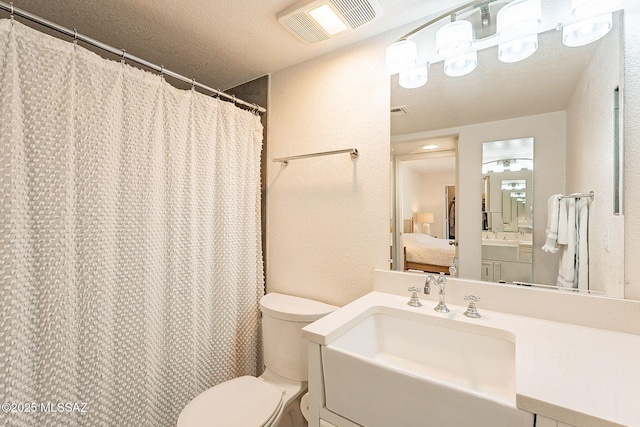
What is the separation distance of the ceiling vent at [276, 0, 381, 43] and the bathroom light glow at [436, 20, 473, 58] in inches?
12.3

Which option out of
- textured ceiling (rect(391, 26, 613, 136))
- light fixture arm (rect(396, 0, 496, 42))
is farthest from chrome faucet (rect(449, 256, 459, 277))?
light fixture arm (rect(396, 0, 496, 42))

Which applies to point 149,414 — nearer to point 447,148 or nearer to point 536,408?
point 536,408

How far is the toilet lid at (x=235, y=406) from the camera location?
3.50 ft

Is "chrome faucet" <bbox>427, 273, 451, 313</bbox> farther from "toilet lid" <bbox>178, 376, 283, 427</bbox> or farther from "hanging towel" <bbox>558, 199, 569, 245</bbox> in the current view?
"toilet lid" <bbox>178, 376, 283, 427</bbox>

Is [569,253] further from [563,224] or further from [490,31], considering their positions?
[490,31]

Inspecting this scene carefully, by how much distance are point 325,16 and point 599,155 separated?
1261 mm

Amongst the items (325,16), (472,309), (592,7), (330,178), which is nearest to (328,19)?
(325,16)

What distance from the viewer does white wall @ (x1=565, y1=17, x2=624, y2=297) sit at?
0.96m

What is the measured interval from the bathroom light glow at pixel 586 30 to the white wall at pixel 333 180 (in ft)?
1.58

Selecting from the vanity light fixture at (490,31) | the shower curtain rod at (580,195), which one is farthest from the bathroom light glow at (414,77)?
the shower curtain rod at (580,195)

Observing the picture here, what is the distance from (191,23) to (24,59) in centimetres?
74

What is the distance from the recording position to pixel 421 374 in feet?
2.58

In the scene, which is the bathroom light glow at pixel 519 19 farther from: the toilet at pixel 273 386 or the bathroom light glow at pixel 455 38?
the toilet at pixel 273 386

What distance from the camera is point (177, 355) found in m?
1.34
